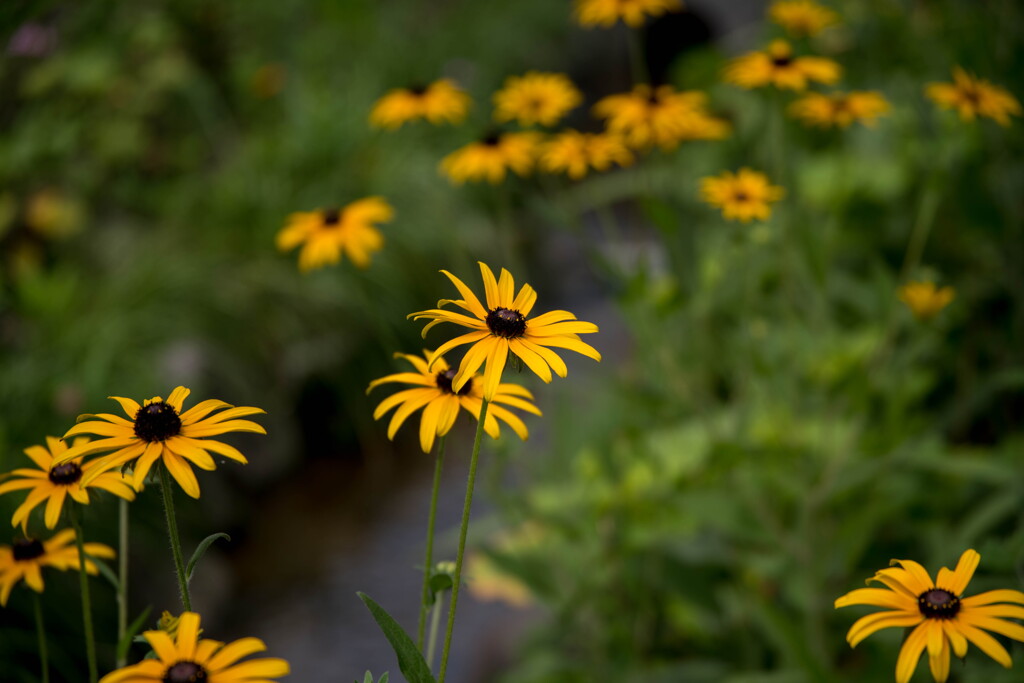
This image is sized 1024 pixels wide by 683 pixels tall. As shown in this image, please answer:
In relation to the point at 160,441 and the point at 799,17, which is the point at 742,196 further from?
the point at 160,441

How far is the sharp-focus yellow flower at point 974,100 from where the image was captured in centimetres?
113

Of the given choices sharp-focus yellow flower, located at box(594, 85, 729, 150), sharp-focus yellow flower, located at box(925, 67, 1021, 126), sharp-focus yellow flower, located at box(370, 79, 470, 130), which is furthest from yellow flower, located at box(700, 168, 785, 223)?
sharp-focus yellow flower, located at box(370, 79, 470, 130)

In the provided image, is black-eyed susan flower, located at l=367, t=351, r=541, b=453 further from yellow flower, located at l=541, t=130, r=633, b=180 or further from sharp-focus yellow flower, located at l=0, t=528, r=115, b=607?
yellow flower, located at l=541, t=130, r=633, b=180

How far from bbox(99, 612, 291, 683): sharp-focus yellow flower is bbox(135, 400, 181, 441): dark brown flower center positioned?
119mm

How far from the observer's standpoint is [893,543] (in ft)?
4.80

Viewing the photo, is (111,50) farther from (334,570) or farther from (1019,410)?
(1019,410)

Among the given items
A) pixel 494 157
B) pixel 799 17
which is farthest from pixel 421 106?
pixel 799 17

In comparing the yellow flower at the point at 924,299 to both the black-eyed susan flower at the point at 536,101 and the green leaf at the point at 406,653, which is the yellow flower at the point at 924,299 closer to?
the black-eyed susan flower at the point at 536,101

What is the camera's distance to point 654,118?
51.9 inches

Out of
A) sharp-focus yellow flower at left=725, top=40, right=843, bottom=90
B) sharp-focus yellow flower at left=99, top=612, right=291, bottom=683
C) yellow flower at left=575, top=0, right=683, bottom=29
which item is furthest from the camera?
yellow flower at left=575, top=0, right=683, bottom=29

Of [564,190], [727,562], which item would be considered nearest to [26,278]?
[727,562]

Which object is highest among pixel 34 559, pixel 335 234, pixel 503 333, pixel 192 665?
pixel 335 234

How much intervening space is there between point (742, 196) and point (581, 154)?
26cm

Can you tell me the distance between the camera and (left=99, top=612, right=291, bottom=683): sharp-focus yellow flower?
448 mm
